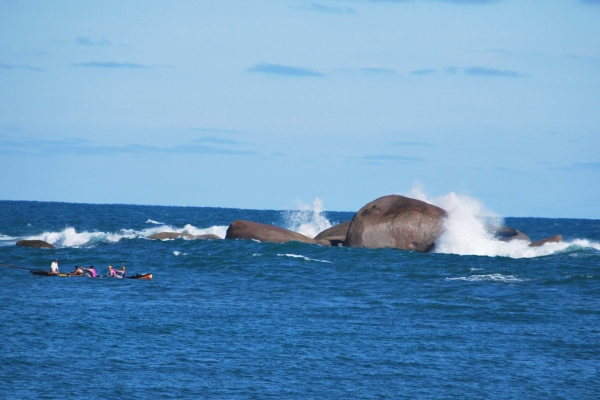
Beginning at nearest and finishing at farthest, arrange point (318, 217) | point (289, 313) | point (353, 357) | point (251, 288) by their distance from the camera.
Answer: point (353, 357) < point (289, 313) < point (251, 288) < point (318, 217)

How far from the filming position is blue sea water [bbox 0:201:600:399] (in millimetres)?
19500

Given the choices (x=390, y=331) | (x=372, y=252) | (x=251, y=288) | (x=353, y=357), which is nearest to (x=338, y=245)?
(x=372, y=252)

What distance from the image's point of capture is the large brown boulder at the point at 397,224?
45.2 metres

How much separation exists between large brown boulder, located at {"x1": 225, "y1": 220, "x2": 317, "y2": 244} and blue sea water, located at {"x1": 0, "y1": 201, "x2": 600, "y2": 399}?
7549 millimetres

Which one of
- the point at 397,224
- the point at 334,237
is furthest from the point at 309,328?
the point at 334,237

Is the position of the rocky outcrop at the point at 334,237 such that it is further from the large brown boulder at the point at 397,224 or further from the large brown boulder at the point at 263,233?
the large brown boulder at the point at 397,224

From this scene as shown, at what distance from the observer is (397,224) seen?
45219 mm

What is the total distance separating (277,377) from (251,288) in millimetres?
14736

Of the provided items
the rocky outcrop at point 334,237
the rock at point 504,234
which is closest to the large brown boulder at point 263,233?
the rocky outcrop at point 334,237

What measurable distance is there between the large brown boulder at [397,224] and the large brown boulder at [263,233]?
671 centimetres

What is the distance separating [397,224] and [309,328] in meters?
20.5

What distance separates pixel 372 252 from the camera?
4484 cm

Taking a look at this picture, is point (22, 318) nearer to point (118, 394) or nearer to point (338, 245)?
point (118, 394)

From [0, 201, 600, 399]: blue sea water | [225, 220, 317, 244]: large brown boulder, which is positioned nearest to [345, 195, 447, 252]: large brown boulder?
[0, 201, 600, 399]: blue sea water
